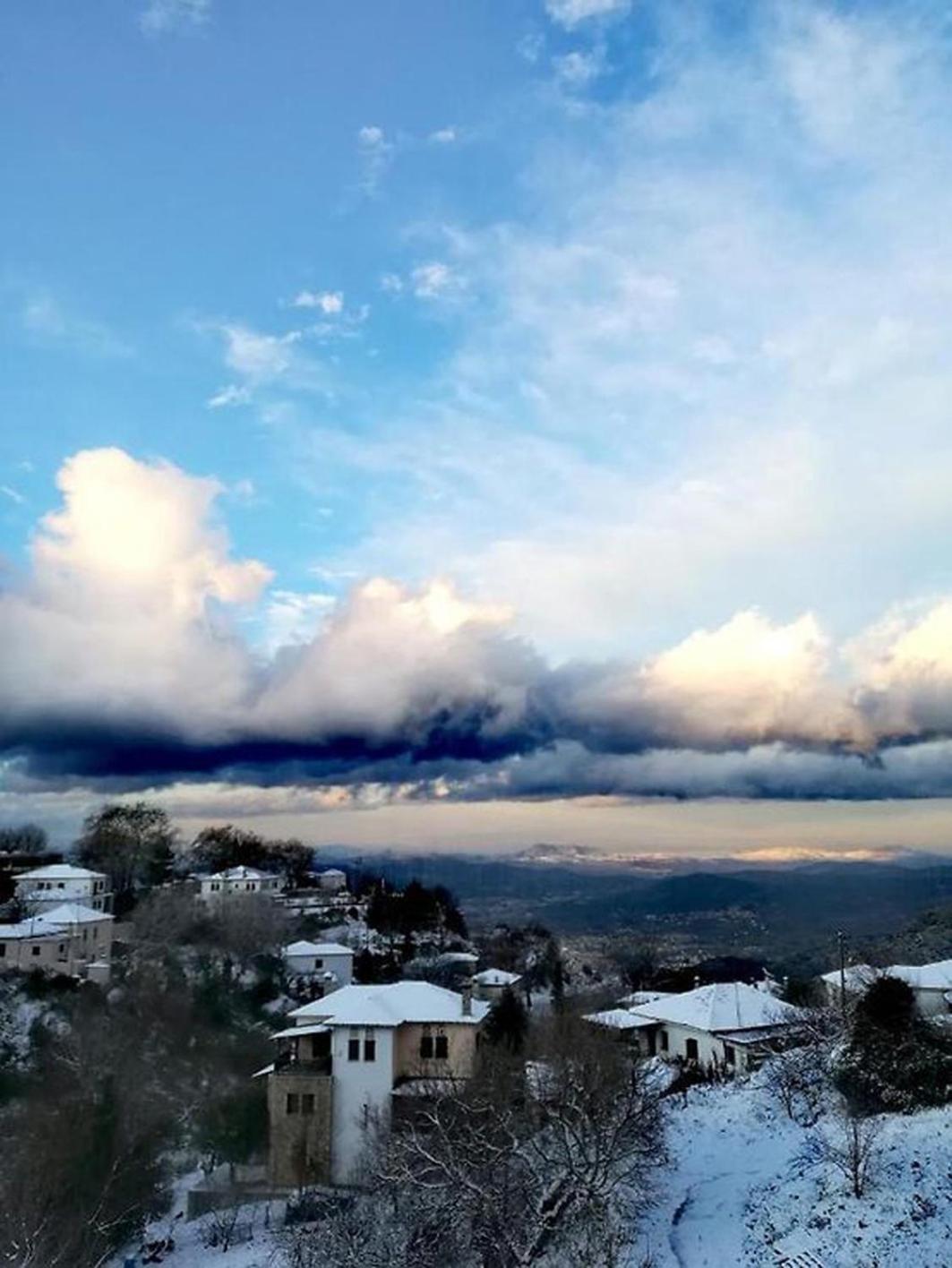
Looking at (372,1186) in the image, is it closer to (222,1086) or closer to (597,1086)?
(597,1086)

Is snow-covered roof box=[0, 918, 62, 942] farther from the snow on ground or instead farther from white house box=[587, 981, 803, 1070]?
the snow on ground

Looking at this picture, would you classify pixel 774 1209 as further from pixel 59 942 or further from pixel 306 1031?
pixel 59 942

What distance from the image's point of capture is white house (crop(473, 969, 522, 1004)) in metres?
64.0

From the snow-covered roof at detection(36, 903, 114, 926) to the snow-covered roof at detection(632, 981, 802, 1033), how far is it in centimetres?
3685

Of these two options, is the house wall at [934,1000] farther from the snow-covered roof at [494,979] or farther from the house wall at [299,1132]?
the house wall at [299,1132]

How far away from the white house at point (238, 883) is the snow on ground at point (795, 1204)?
5686 centimetres

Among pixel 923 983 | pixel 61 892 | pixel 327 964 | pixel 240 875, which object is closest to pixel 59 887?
pixel 61 892

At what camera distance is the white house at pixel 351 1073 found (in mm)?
36719

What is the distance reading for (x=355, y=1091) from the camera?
1481 inches

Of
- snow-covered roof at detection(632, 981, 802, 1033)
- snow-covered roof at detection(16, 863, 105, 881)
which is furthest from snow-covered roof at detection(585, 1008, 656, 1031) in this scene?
snow-covered roof at detection(16, 863, 105, 881)

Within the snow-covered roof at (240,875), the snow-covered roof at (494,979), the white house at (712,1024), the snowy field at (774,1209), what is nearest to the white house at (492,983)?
the snow-covered roof at (494,979)

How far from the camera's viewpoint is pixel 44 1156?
35438 millimetres

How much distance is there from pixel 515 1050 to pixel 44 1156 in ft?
58.2

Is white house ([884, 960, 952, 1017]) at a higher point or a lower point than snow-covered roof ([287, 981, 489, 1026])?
lower
